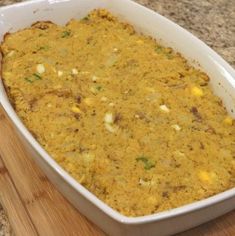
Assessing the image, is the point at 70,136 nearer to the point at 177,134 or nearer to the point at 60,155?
the point at 60,155

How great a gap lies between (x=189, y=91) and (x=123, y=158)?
318 millimetres

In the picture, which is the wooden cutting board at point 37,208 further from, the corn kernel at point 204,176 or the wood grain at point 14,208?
the corn kernel at point 204,176

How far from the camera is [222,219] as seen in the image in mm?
1106

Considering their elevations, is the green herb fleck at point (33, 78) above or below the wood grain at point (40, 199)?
above

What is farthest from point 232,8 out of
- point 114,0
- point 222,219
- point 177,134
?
point 222,219

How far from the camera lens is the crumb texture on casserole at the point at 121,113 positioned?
1044 mm

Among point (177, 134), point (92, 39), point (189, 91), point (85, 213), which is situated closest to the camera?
point (85, 213)

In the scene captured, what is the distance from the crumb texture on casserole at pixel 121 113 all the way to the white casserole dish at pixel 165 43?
0.04m

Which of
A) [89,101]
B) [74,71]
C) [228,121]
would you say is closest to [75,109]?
[89,101]

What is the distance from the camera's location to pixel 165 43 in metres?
1.46

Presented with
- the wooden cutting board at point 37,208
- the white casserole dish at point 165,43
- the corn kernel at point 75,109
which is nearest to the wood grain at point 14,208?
the wooden cutting board at point 37,208

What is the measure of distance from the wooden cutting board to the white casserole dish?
0.18ft

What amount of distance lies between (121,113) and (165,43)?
0.36 m

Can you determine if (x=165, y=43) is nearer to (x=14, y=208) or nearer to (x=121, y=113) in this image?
(x=121, y=113)
